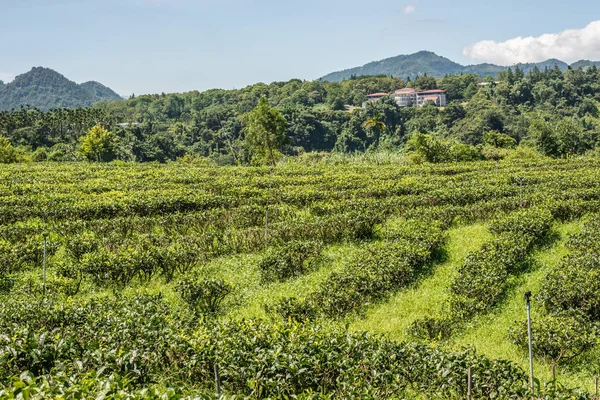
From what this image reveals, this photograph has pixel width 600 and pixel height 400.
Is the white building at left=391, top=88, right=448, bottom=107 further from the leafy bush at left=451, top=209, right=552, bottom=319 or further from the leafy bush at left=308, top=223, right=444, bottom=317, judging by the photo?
the leafy bush at left=308, top=223, right=444, bottom=317

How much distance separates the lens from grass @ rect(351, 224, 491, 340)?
1159cm

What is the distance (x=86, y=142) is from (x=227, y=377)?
52.4 meters

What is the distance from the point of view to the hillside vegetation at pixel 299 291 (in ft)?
24.4

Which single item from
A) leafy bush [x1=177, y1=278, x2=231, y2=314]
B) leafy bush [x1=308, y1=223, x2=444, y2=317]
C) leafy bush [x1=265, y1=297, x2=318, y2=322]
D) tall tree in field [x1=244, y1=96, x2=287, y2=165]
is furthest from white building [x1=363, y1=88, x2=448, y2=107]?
leafy bush [x1=265, y1=297, x2=318, y2=322]

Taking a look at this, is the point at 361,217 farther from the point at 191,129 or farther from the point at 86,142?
the point at 191,129

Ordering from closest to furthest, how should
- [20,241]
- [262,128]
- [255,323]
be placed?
[255,323]
[20,241]
[262,128]

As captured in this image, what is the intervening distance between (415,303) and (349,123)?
292 ft

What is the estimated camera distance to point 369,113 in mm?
102125

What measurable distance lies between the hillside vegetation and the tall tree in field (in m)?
19.4

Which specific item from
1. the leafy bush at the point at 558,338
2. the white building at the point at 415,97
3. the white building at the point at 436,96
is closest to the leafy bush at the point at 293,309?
the leafy bush at the point at 558,338

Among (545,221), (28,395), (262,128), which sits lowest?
(545,221)

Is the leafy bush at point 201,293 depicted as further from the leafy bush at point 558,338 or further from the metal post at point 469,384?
the metal post at point 469,384

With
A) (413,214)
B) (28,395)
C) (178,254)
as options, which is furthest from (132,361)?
(413,214)

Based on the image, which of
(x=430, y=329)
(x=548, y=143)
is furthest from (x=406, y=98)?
(x=430, y=329)
